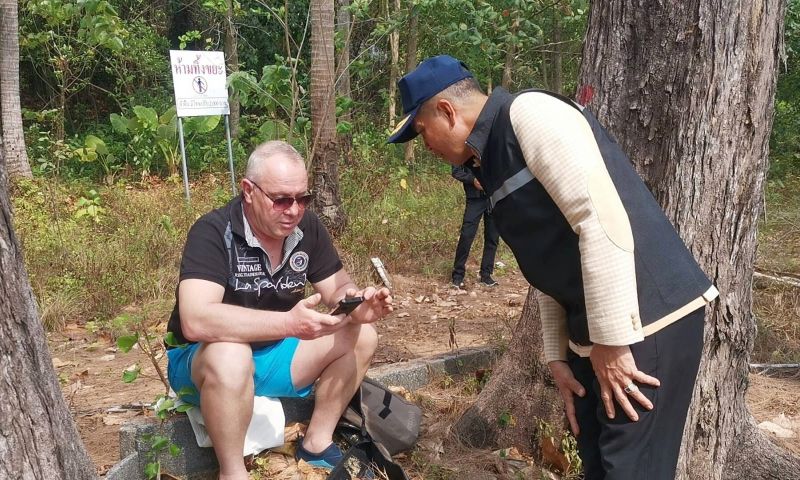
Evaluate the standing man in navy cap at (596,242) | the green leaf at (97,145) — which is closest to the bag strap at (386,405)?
the standing man in navy cap at (596,242)

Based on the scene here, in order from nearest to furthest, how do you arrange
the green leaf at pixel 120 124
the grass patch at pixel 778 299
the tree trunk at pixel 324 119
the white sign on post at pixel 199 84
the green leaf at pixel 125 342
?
the green leaf at pixel 125 342 < the grass patch at pixel 778 299 < the tree trunk at pixel 324 119 < the white sign on post at pixel 199 84 < the green leaf at pixel 120 124

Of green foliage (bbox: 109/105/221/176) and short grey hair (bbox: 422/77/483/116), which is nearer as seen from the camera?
short grey hair (bbox: 422/77/483/116)

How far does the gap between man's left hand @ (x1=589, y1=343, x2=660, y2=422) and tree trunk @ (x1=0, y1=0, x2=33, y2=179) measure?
9.81 meters

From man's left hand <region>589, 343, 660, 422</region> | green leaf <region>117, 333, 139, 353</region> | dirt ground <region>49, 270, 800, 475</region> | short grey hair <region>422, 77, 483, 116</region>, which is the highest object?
short grey hair <region>422, 77, 483, 116</region>

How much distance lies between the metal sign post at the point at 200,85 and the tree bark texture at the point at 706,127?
6.64m

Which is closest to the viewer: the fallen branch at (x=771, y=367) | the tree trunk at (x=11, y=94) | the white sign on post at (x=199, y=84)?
the fallen branch at (x=771, y=367)

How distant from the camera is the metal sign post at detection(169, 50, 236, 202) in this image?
358 inches

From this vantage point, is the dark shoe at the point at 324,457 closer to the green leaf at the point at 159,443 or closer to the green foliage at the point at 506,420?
the green leaf at the point at 159,443

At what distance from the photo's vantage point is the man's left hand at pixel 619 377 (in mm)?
2047

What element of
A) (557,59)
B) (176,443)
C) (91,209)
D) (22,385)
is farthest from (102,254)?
(557,59)

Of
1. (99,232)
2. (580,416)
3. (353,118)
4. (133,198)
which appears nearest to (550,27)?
(353,118)

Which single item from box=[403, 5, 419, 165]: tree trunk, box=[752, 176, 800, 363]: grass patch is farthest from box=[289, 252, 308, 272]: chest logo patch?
box=[403, 5, 419, 165]: tree trunk

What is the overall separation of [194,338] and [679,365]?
1918mm

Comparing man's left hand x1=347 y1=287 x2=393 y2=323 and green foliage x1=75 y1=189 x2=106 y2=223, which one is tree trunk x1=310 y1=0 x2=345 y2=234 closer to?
green foliage x1=75 y1=189 x2=106 y2=223
